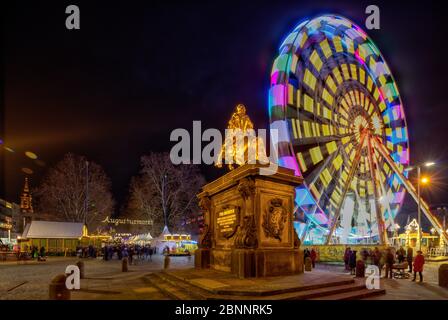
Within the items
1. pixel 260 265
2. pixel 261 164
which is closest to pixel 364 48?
pixel 261 164

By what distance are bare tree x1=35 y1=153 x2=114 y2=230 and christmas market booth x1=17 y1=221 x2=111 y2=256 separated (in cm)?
316

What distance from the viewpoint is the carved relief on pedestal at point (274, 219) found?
1276 centimetres

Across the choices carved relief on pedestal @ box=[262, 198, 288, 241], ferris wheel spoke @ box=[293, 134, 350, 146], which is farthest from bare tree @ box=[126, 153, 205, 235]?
carved relief on pedestal @ box=[262, 198, 288, 241]

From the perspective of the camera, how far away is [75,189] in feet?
145

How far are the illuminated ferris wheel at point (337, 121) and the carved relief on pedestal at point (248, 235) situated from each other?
39.0ft

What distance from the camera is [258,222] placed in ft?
41.2

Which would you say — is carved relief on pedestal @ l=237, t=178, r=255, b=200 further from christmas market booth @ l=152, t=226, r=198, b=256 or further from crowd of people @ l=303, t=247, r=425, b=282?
christmas market booth @ l=152, t=226, r=198, b=256

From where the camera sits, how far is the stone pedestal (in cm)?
1221

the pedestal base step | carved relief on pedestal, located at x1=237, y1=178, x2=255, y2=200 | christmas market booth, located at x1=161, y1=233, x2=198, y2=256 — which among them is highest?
carved relief on pedestal, located at x1=237, y1=178, x2=255, y2=200

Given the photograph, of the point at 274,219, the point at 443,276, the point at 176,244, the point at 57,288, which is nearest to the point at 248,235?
the point at 274,219

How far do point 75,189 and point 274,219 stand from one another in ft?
121

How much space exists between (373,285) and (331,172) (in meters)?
16.1

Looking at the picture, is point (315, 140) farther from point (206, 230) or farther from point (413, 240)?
point (413, 240)

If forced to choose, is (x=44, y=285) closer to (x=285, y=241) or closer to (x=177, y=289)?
(x=177, y=289)
